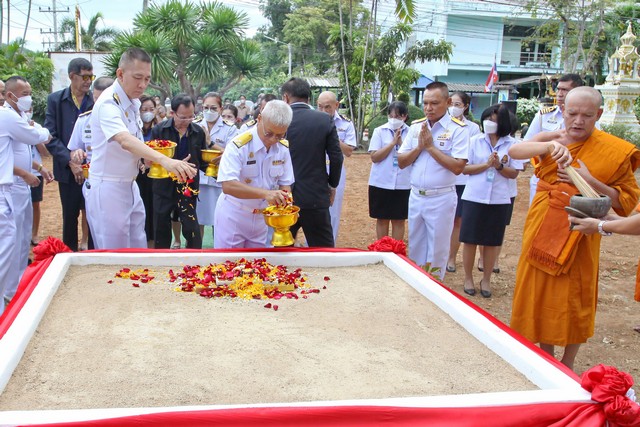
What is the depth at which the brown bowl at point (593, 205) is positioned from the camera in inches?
109

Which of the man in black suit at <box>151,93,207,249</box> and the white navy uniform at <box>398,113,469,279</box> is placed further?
the man in black suit at <box>151,93,207,249</box>

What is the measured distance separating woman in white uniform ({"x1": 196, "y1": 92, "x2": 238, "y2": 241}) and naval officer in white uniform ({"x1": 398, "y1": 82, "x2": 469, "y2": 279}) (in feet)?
6.61

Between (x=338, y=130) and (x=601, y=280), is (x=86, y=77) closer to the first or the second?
(x=338, y=130)

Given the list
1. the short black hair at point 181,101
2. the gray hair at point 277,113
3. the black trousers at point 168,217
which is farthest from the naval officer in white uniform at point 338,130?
the gray hair at point 277,113

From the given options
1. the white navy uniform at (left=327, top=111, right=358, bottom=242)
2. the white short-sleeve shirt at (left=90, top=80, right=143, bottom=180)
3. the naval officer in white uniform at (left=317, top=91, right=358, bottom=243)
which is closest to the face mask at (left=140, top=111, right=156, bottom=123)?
the naval officer in white uniform at (left=317, top=91, right=358, bottom=243)

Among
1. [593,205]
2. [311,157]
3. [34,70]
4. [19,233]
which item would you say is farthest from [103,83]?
[34,70]

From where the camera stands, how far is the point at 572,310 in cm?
328

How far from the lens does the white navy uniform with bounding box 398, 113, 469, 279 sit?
465cm

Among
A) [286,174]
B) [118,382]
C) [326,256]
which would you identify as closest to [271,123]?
[286,174]

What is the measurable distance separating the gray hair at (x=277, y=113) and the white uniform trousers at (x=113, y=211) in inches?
42.5

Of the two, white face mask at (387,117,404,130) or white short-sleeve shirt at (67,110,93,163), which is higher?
white face mask at (387,117,404,130)

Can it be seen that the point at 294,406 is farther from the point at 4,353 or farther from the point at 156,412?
the point at 4,353

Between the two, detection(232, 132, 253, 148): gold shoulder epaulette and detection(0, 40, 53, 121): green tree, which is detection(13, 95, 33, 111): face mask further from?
detection(0, 40, 53, 121): green tree

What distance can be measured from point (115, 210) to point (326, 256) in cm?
142
